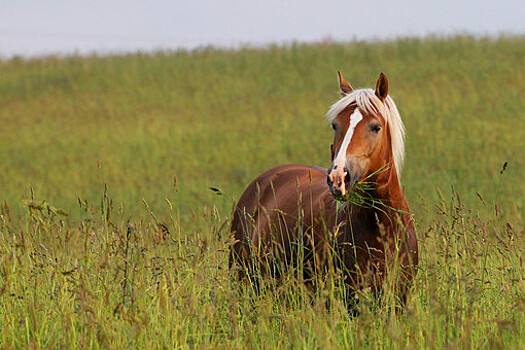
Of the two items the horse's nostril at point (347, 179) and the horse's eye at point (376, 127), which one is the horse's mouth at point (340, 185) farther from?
the horse's eye at point (376, 127)

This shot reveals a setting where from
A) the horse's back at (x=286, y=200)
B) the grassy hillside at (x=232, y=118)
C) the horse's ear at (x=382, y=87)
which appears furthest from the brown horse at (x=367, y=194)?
the grassy hillside at (x=232, y=118)

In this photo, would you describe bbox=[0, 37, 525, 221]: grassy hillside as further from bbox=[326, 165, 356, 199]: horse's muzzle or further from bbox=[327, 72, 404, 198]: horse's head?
bbox=[326, 165, 356, 199]: horse's muzzle

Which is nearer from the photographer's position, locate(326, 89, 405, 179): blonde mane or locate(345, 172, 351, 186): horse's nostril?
locate(345, 172, 351, 186): horse's nostril

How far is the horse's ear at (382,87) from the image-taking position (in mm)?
5039

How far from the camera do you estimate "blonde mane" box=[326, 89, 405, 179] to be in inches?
194

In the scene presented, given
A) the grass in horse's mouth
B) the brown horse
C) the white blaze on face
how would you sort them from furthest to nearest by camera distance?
the grass in horse's mouth, the brown horse, the white blaze on face

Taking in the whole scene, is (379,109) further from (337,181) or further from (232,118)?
(232,118)

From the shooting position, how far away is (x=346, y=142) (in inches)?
184

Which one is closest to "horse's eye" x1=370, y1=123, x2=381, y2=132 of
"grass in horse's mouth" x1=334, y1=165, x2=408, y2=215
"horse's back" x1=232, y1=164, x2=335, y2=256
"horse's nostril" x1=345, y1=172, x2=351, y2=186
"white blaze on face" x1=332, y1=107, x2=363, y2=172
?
"white blaze on face" x1=332, y1=107, x2=363, y2=172

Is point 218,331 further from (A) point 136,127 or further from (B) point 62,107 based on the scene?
(B) point 62,107

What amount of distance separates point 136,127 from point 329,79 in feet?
27.1

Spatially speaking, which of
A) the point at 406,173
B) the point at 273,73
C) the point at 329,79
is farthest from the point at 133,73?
the point at 406,173

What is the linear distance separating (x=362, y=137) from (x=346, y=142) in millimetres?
155

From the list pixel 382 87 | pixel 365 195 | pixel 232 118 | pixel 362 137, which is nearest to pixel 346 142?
pixel 362 137
